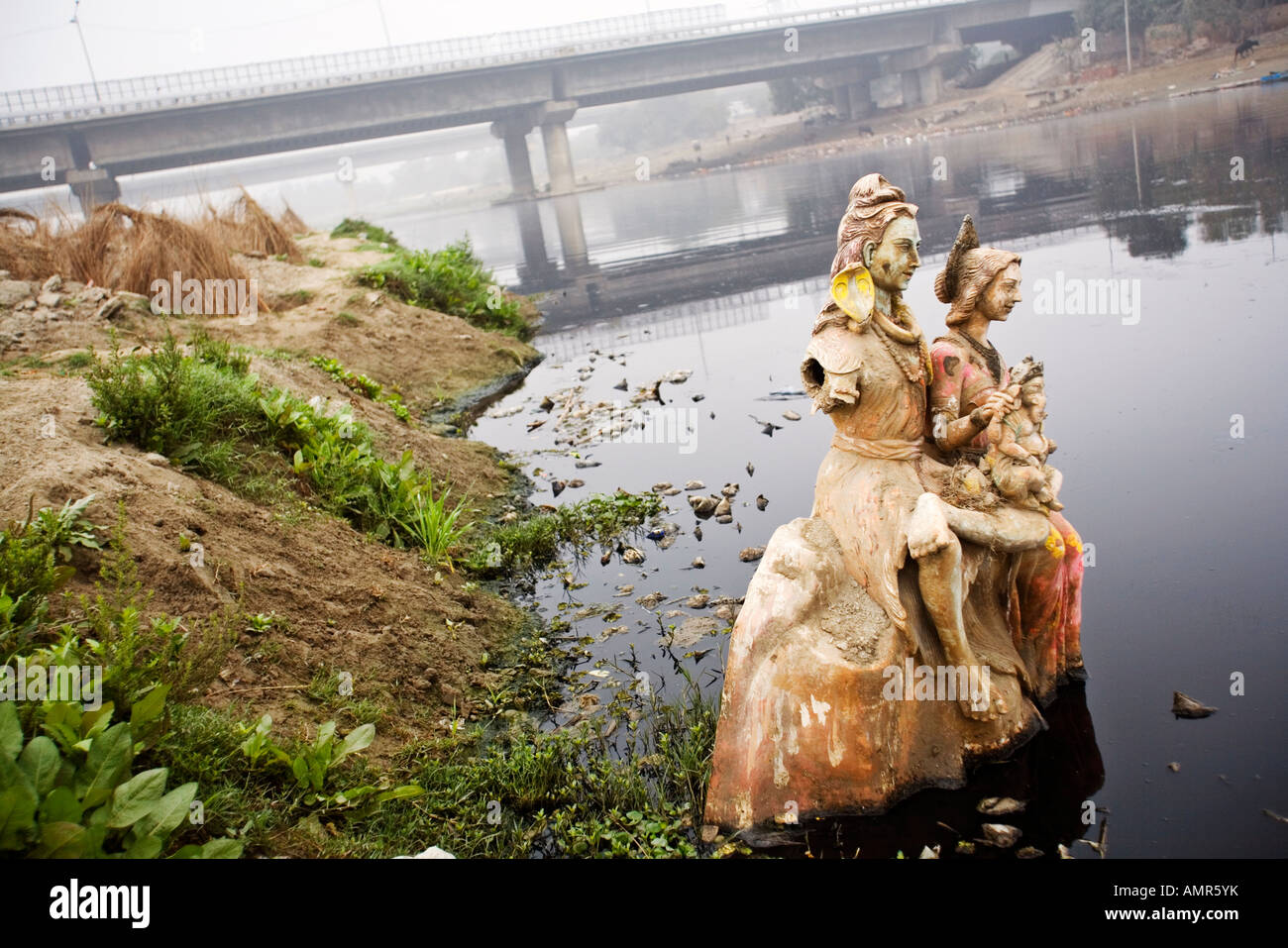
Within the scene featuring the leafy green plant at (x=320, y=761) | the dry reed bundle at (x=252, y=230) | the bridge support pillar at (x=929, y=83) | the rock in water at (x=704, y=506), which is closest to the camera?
the leafy green plant at (x=320, y=761)

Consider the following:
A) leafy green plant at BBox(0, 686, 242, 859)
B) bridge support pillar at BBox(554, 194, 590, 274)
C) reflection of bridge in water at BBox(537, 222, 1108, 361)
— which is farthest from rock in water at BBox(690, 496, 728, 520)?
bridge support pillar at BBox(554, 194, 590, 274)

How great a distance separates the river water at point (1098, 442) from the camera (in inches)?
160

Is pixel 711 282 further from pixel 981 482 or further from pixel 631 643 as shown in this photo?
pixel 981 482

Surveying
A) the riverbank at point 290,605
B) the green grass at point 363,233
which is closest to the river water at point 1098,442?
the riverbank at point 290,605

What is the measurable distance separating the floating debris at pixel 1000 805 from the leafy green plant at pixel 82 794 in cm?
291

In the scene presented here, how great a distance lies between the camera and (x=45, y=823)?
3150 mm

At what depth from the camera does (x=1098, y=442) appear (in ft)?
22.9

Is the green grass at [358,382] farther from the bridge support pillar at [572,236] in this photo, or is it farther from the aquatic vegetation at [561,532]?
the bridge support pillar at [572,236]

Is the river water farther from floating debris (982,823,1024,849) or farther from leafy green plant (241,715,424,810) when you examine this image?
leafy green plant (241,715,424,810)

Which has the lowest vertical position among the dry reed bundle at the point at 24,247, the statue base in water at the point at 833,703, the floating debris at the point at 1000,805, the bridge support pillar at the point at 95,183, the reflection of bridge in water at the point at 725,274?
the floating debris at the point at 1000,805

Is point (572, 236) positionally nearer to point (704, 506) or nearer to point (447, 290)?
point (447, 290)
